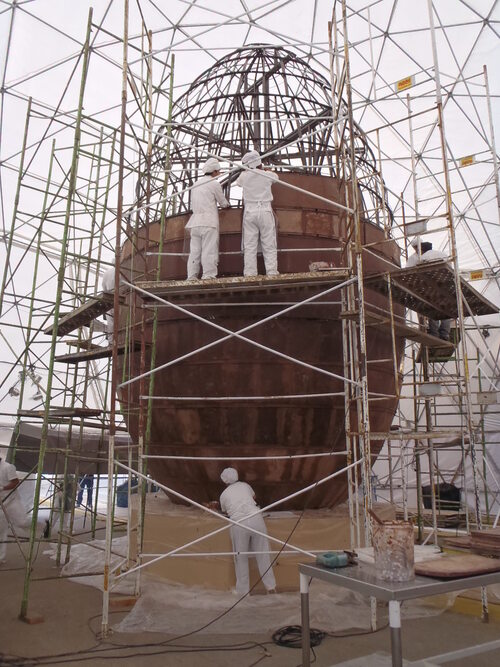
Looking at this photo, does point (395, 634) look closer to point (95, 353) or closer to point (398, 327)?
point (398, 327)

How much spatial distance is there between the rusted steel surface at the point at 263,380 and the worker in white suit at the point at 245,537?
749 mm

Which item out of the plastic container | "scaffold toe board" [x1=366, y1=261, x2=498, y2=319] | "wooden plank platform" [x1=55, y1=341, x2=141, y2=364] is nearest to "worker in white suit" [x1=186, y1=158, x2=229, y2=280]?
"wooden plank platform" [x1=55, y1=341, x2=141, y2=364]

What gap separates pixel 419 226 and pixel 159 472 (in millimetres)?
5663

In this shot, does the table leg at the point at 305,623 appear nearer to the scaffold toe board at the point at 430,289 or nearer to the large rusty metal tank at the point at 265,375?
the large rusty metal tank at the point at 265,375

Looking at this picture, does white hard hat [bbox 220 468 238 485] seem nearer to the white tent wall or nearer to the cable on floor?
the cable on floor

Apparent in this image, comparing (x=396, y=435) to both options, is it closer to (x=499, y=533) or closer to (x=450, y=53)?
(x=499, y=533)

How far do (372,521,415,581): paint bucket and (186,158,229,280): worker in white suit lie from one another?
4828 mm

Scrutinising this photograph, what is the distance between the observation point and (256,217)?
793cm

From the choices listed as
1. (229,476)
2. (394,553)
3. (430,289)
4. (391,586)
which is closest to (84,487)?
(229,476)

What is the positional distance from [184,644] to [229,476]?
2.40m

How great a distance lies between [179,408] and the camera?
866cm

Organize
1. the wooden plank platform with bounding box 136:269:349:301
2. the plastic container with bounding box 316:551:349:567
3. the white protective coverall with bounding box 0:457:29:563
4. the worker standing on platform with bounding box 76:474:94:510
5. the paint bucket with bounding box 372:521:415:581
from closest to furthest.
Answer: the paint bucket with bounding box 372:521:415:581, the plastic container with bounding box 316:551:349:567, the wooden plank platform with bounding box 136:269:349:301, the white protective coverall with bounding box 0:457:29:563, the worker standing on platform with bounding box 76:474:94:510

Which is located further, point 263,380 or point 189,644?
point 263,380

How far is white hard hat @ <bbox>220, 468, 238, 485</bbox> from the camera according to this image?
311 inches
